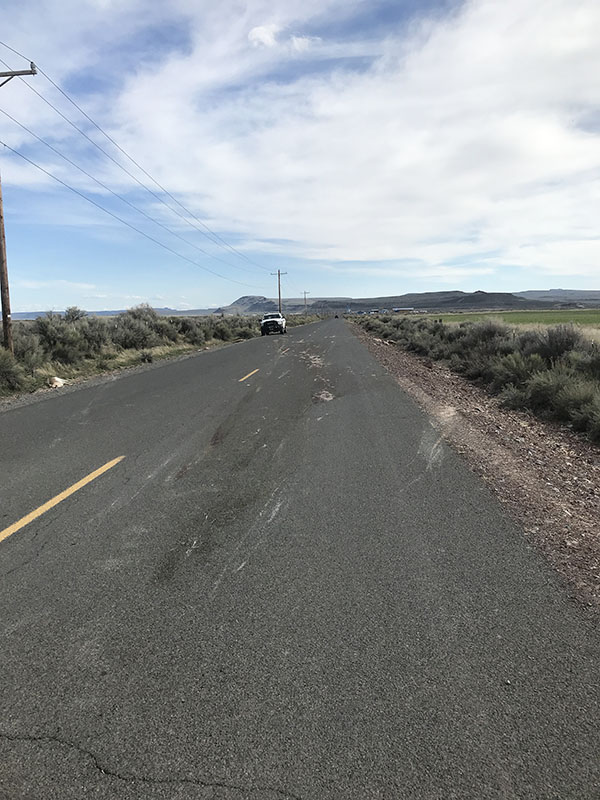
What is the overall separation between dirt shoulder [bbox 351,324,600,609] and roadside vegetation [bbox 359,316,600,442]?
1.54 ft

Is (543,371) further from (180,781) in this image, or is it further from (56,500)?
(180,781)

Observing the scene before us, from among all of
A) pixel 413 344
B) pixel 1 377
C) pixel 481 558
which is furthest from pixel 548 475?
pixel 413 344

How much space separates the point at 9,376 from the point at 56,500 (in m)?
10.3

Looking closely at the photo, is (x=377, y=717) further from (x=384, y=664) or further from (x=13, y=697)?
(x=13, y=697)

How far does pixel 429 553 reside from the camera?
4184 millimetres

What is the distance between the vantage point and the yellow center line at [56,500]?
476 cm

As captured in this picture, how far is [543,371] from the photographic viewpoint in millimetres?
12750

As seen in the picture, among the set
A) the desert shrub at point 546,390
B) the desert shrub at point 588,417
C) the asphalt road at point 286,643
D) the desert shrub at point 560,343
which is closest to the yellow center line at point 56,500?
the asphalt road at point 286,643

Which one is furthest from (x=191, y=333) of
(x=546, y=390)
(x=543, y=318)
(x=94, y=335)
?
(x=543, y=318)

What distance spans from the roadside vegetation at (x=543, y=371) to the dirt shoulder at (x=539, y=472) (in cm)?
47

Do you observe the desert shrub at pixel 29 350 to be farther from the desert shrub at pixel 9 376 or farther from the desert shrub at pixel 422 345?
the desert shrub at pixel 422 345

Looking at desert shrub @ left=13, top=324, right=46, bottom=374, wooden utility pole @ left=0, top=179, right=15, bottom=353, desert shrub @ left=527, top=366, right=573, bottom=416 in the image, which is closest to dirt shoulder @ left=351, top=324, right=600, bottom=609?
desert shrub @ left=527, top=366, right=573, bottom=416

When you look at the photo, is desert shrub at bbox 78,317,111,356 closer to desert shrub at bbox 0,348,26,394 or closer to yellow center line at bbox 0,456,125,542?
desert shrub at bbox 0,348,26,394

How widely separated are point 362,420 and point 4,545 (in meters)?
6.25
